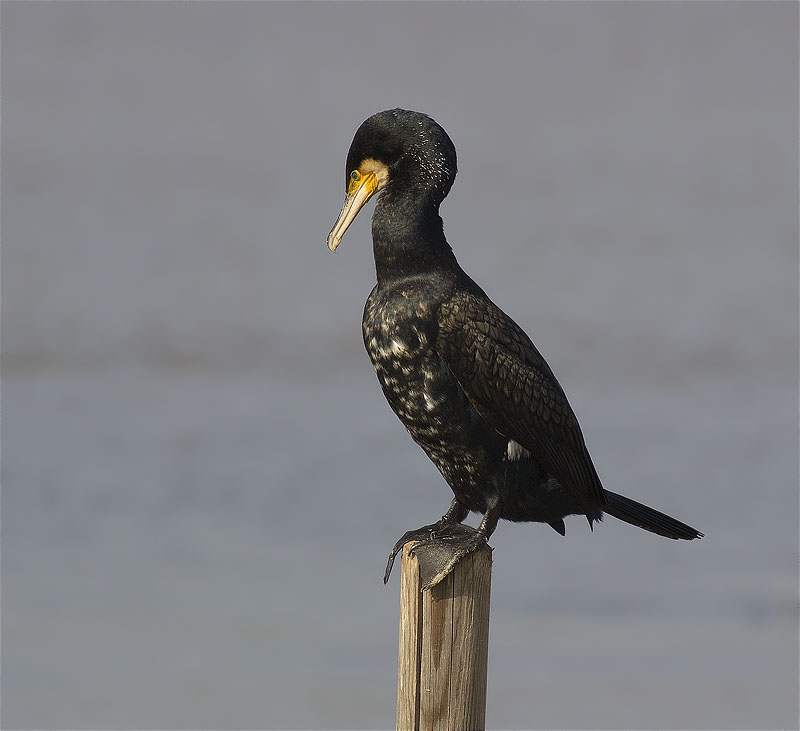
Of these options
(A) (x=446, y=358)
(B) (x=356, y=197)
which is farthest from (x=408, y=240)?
(A) (x=446, y=358)

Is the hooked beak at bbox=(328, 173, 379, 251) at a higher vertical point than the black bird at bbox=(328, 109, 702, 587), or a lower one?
higher

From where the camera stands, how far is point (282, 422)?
10047 millimetres

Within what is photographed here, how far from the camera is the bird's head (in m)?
4.27

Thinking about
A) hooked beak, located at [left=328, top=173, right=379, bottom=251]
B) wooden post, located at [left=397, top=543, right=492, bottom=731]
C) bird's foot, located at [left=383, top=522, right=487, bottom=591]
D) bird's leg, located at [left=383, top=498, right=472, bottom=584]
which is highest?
hooked beak, located at [left=328, top=173, right=379, bottom=251]

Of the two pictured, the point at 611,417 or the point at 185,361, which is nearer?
the point at 611,417

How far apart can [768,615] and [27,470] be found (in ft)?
15.2

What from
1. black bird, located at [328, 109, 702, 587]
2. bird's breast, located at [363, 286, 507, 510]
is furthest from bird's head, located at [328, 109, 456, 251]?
bird's breast, located at [363, 286, 507, 510]

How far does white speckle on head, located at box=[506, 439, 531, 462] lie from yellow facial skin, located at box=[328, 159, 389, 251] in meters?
0.81

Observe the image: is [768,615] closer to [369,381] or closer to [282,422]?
[282,422]

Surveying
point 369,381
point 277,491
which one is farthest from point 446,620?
point 369,381

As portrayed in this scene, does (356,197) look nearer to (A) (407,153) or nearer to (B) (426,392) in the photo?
(A) (407,153)

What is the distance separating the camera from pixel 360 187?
4352mm

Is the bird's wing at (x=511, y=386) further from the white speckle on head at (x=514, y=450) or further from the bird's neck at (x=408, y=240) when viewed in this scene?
the bird's neck at (x=408, y=240)

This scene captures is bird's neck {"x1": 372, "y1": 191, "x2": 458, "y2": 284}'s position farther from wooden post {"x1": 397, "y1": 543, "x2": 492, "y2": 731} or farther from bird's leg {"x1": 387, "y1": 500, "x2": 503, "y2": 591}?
wooden post {"x1": 397, "y1": 543, "x2": 492, "y2": 731}
